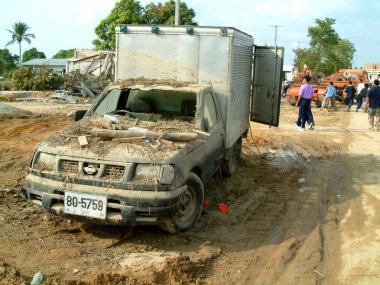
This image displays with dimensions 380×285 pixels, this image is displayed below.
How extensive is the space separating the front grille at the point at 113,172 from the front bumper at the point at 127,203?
0.14 meters

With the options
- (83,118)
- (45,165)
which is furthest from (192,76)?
(45,165)

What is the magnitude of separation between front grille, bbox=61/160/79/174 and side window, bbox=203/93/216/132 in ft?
6.56

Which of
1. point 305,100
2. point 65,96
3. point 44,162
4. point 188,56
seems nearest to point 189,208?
point 44,162

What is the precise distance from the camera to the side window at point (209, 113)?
6.02 m

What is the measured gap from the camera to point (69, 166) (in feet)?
15.5

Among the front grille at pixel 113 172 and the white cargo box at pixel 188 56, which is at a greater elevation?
the white cargo box at pixel 188 56

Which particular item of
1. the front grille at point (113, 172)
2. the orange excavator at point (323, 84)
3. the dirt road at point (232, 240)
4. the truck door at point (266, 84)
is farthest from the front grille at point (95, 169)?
the orange excavator at point (323, 84)

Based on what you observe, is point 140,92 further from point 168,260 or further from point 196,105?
point 168,260

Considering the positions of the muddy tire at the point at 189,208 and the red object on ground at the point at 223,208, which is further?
the red object on ground at the point at 223,208

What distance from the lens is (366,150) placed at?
11.6 metres

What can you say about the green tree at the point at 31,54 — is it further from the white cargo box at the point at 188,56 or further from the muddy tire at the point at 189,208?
the muddy tire at the point at 189,208

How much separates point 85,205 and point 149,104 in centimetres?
256

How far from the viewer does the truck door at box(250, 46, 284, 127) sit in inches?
372

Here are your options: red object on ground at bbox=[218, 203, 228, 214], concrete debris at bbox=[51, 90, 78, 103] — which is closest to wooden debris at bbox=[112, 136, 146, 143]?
red object on ground at bbox=[218, 203, 228, 214]
